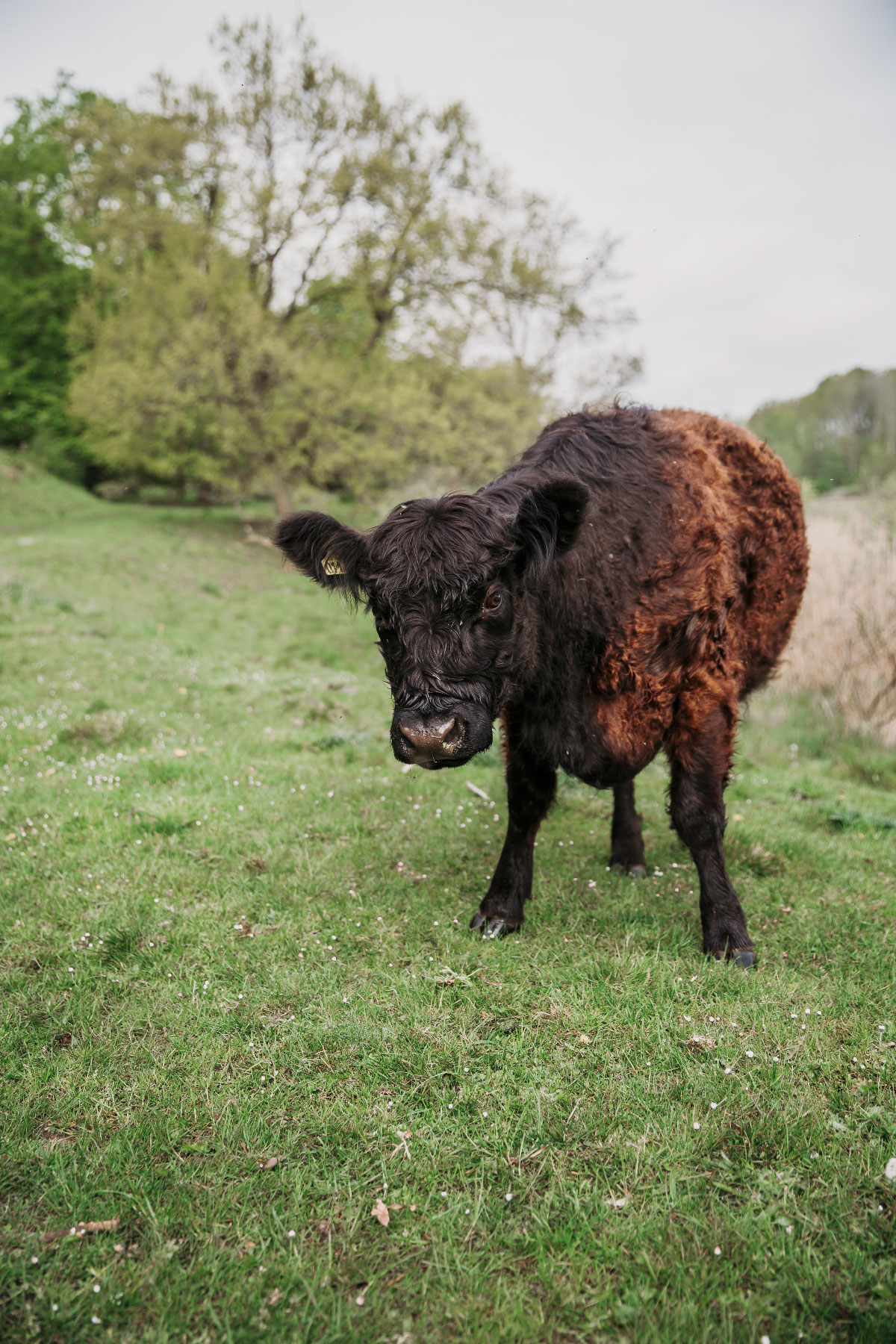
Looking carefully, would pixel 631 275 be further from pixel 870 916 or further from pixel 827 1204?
pixel 827 1204

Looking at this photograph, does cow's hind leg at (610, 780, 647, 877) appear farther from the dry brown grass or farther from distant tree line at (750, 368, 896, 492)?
distant tree line at (750, 368, 896, 492)

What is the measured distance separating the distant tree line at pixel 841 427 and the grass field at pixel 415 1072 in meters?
13.8

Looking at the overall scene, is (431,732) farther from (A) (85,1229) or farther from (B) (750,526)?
(B) (750,526)

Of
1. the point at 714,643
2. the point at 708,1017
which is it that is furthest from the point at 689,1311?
the point at 714,643

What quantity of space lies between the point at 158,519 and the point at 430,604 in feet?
90.5

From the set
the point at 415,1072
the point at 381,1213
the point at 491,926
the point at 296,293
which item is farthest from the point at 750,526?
the point at 296,293

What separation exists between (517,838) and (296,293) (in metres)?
27.8

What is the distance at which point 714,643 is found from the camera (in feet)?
15.0

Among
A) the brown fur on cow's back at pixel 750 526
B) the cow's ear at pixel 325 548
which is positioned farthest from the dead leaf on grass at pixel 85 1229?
the brown fur on cow's back at pixel 750 526

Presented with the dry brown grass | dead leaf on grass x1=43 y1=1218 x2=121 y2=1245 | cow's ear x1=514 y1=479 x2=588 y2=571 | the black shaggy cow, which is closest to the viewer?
dead leaf on grass x1=43 y1=1218 x2=121 y2=1245

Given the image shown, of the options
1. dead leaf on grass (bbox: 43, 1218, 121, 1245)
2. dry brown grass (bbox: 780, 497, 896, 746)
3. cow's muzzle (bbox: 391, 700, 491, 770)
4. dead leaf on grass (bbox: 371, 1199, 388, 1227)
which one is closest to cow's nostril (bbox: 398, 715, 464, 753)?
cow's muzzle (bbox: 391, 700, 491, 770)

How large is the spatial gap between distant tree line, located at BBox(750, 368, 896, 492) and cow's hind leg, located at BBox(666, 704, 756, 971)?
13371mm

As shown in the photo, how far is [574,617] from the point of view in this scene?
4289mm

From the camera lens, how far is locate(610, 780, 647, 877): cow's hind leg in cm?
562
